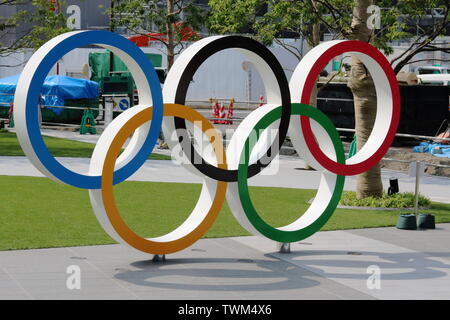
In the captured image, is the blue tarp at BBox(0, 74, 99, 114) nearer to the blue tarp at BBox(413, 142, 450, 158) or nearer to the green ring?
the blue tarp at BBox(413, 142, 450, 158)

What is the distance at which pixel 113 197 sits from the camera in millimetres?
10398

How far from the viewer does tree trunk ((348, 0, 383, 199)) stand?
16.4 m

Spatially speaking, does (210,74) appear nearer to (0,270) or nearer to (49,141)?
(49,141)

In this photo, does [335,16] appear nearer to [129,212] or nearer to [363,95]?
[363,95]

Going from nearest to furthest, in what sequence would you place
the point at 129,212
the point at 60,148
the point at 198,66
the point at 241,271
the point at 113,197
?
1. the point at 113,197
2. the point at 241,271
3. the point at 198,66
4. the point at 129,212
5. the point at 60,148

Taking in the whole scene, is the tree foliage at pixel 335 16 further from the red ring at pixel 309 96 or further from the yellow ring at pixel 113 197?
the yellow ring at pixel 113 197

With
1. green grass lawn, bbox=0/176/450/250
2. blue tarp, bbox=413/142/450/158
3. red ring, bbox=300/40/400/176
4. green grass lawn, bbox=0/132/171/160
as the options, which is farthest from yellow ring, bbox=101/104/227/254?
blue tarp, bbox=413/142/450/158

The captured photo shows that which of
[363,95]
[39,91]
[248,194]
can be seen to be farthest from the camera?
[363,95]

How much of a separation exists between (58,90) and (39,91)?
25.8 m

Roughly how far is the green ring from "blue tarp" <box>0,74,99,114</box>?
24.0 metres

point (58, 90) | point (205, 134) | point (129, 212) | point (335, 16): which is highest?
point (335, 16)

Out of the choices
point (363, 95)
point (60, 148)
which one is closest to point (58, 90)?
point (60, 148)

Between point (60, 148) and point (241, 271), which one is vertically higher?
point (241, 271)

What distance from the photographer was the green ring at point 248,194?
1137cm
